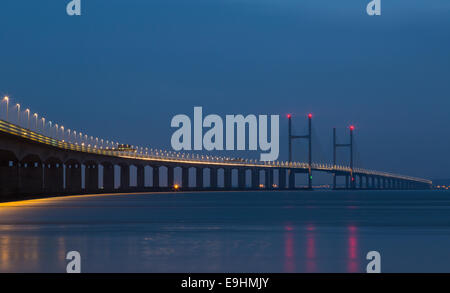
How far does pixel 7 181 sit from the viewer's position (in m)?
101

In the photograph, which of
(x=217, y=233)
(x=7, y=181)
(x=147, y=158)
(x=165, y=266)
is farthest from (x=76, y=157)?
(x=165, y=266)

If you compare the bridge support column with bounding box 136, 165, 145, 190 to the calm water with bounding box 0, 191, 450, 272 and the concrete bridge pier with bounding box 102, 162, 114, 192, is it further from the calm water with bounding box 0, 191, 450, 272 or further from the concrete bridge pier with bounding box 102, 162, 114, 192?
the calm water with bounding box 0, 191, 450, 272

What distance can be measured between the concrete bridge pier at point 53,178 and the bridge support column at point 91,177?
24.7 metres

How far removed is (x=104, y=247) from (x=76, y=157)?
107m

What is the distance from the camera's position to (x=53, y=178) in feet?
441

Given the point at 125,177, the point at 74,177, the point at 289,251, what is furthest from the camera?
the point at 125,177

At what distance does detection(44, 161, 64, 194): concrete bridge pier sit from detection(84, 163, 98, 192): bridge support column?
24.7 meters

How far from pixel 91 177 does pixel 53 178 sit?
1237 inches

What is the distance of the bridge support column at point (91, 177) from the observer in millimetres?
163000

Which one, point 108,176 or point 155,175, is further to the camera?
point 155,175

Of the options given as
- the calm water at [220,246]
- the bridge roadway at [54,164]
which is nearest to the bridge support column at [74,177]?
the bridge roadway at [54,164]

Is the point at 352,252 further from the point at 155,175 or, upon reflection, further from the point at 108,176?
the point at 155,175

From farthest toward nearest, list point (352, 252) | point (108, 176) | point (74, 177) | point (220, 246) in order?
point (108, 176), point (74, 177), point (220, 246), point (352, 252)

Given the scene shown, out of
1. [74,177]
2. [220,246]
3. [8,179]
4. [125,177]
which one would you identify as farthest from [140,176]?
[220,246]
